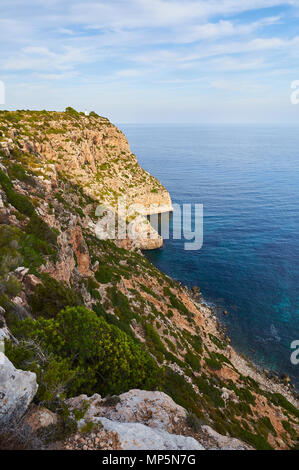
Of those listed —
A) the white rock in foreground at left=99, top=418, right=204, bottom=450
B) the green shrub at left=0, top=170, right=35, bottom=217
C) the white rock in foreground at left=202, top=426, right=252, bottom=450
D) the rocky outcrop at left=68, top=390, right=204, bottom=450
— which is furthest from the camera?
the green shrub at left=0, top=170, right=35, bottom=217

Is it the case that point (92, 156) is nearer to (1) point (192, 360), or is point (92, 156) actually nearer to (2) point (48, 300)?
(1) point (192, 360)

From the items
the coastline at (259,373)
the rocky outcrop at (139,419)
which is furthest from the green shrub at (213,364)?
the rocky outcrop at (139,419)

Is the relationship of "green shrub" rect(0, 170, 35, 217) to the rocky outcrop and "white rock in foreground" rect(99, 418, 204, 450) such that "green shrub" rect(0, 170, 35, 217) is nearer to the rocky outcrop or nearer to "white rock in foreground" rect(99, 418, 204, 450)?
the rocky outcrop

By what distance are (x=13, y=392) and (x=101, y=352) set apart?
19.5ft

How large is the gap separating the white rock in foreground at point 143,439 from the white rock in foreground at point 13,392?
289 centimetres

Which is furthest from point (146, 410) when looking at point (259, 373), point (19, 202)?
point (259, 373)

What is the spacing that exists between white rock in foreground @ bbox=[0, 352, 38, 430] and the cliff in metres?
0.04

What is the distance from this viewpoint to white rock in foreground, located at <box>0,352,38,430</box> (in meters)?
7.61

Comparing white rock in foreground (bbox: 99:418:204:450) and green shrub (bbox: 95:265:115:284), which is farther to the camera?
green shrub (bbox: 95:265:115:284)

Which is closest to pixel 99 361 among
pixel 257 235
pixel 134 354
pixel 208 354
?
pixel 134 354

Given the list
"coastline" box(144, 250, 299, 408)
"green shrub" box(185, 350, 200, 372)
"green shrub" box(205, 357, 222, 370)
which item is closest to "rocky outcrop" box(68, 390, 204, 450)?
"green shrub" box(185, 350, 200, 372)

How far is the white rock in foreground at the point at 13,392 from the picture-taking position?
7.61 meters

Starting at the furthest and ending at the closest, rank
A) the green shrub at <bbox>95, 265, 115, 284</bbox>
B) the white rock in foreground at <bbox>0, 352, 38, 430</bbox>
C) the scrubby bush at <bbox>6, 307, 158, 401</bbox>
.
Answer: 1. the green shrub at <bbox>95, 265, 115, 284</bbox>
2. the scrubby bush at <bbox>6, 307, 158, 401</bbox>
3. the white rock in foreground at <bbox>0, 352, 38, 430</bbox>

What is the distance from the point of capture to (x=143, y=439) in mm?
8883
